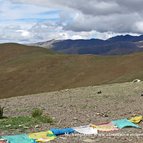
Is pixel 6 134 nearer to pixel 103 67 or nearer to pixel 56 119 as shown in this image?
pixel 56 119

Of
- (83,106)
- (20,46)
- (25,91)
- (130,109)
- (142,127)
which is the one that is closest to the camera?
(142,127)

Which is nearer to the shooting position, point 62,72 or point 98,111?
point 98,111

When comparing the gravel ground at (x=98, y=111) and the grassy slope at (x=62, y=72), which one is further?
the grassy slope at (x=62, y=72)

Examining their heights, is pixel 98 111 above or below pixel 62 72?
below

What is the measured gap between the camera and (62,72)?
7725 centimetres

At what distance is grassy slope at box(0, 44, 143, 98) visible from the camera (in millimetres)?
66438

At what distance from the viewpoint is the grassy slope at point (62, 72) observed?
2616 inches

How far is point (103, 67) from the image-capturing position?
77.2m

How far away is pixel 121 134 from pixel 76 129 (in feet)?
5.67

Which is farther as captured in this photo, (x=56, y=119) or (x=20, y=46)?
(x=20, y=46)

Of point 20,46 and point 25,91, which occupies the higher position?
point 20,46

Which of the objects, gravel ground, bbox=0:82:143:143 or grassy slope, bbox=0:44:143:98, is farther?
grassy slope, bbox=0:44:143:98

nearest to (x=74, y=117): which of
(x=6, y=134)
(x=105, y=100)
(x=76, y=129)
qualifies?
(x=76, y=129)

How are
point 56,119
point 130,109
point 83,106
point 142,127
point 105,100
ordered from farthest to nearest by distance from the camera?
point 105,100
point 83,106
point 130,109
point 56,119
point 142,127
